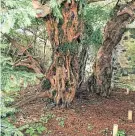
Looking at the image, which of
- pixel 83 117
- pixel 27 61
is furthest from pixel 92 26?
pixel 83 117

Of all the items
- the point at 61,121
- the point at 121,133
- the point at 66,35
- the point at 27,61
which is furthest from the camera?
the point at 27,61

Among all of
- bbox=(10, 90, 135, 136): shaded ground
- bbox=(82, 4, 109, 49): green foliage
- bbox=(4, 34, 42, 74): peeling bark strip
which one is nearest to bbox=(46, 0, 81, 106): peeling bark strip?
bbox=(10, 90, 135, 136): shaded ground

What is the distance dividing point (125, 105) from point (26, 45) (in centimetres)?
251

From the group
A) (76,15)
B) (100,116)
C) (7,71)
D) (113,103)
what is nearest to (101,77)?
(113,103)

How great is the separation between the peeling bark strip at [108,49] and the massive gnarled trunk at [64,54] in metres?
1.23

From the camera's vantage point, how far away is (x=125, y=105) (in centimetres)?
762

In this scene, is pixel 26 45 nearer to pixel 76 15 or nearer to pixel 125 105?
pixel 76 15

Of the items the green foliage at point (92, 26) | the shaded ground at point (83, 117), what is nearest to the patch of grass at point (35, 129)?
the shaded ground at point (83, 117)

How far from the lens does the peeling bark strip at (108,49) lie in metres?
7.34

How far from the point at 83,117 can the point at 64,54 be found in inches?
47.3

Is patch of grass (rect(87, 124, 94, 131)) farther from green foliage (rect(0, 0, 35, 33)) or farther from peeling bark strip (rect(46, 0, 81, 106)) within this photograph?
green foliage (rect(0, 0, 35, 33))

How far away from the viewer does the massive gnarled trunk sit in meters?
6.28

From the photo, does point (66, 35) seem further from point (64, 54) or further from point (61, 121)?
point (61, 121)

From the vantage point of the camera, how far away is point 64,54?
6.50 m
